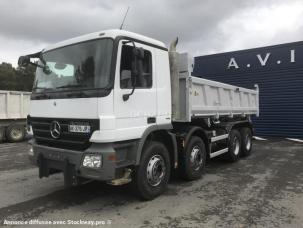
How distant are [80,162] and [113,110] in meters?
0.92

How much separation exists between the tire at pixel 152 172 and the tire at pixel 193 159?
0.78m

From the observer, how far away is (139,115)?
5223mm

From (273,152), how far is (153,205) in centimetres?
726

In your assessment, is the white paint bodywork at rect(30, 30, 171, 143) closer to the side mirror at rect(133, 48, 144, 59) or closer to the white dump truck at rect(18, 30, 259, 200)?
the white dump truck at rect(18, 30, 259, 200)

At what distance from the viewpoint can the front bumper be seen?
182 inches

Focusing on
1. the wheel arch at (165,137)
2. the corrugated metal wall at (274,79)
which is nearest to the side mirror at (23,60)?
the wheel arch at (165,137)

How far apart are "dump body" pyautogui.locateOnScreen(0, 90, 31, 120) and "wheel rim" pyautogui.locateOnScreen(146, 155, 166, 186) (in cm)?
1022

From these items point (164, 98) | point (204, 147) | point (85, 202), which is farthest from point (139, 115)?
point (204, 147)

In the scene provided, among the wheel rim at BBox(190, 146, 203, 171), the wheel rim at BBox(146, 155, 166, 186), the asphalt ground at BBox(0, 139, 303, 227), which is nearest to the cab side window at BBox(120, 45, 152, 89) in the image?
the wheel rim at BBox(146, 155, 166, 186)

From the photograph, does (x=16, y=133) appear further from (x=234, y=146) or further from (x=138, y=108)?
(x=138, y=108)

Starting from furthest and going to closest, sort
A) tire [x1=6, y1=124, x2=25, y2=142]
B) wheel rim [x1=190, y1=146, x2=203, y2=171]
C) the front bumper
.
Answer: tire [x1=6, y1=124, x2=25, y2=142]
wheel rim [x1=190, y1=146, x2=203, y2=171]
the front bumper

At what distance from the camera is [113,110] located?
4.70 m

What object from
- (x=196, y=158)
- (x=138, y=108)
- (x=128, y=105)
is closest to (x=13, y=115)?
(x=196, y=158)

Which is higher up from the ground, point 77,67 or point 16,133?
point 77,67
